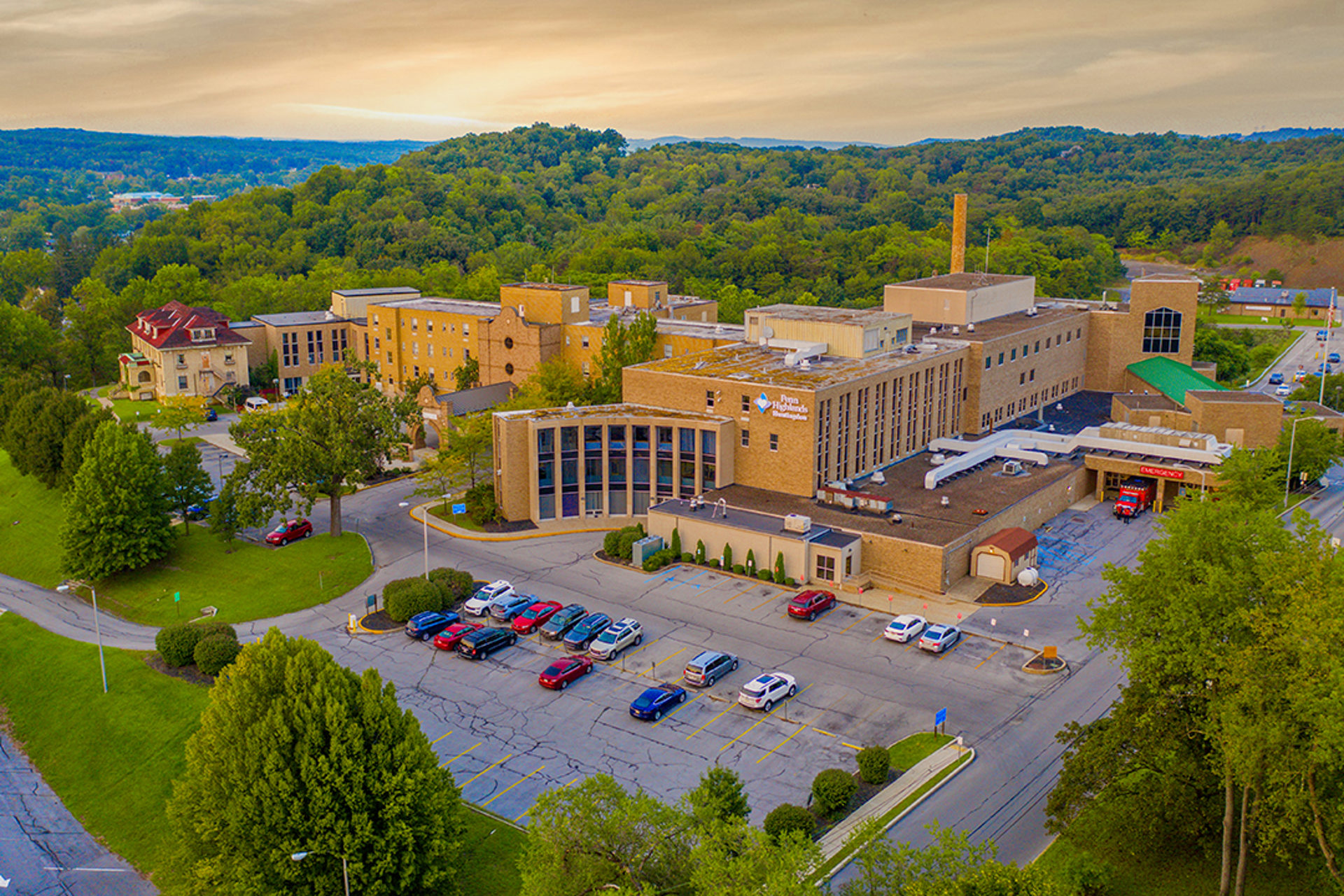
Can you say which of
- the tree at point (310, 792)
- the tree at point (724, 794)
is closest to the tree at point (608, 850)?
the tree at point (724, 794)

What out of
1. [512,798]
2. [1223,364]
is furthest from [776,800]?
[1223,364]

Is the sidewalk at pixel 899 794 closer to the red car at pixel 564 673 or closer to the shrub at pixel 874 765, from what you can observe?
the shrub at pixel 874 765

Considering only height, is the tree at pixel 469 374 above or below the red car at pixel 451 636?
above

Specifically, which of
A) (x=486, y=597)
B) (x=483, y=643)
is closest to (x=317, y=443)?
(x=486, y=597)

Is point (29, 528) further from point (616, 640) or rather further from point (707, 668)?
point (707, 668)

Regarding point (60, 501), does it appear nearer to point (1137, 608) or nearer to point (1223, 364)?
point (1137, 608)

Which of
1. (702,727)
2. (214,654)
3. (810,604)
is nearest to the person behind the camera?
(702,727)

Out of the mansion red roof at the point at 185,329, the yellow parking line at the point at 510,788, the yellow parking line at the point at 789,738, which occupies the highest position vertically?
the mansion red roof at the point at 185,329
